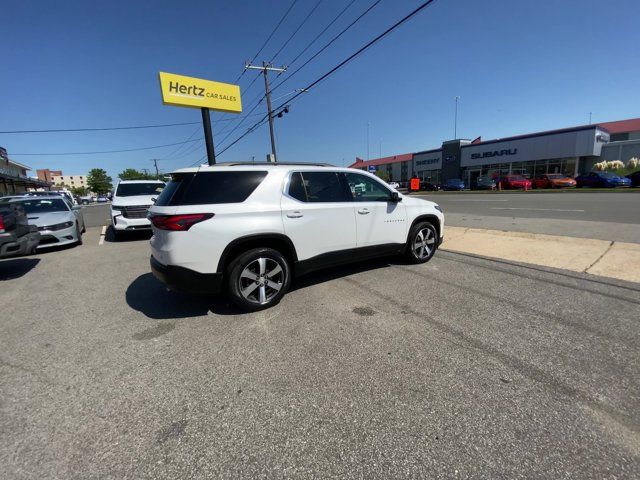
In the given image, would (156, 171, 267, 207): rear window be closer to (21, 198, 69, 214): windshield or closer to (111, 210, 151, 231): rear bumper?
(111, 210, 151, 231): rear bumper

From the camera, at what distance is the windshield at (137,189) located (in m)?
10.6

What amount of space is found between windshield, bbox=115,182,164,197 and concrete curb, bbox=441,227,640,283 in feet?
31.2

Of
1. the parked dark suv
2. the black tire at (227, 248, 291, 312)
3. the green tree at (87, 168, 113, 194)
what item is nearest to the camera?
the black tire at (227, 248, 291, 312)

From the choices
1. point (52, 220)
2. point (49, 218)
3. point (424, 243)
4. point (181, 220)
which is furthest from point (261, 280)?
point (49, 218)

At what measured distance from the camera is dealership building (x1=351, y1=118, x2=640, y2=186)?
115 ft

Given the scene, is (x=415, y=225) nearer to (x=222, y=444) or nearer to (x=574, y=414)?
(x=574, y=414)

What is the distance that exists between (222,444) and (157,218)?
2.56m

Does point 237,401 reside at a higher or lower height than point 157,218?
lower

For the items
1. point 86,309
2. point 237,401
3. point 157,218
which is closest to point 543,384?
point 237,401

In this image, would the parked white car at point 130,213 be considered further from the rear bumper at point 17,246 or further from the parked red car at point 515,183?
the parked red car at point 515,183

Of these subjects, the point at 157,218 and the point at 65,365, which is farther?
the point at 157,218

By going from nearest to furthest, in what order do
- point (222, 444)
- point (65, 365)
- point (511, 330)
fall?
point (222, 444) < point (65, 365) < point (511, 330)

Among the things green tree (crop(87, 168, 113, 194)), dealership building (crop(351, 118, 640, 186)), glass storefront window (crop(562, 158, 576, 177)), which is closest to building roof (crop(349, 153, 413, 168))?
dealership building (crop(351, 118, 640, 186))

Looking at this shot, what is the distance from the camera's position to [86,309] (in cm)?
432
